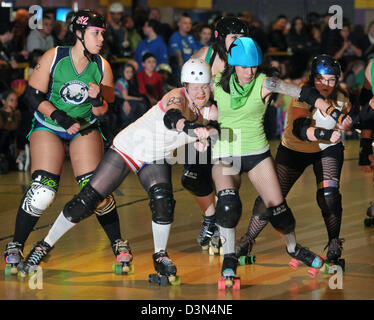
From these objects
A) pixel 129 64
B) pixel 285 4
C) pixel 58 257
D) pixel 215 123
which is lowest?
pixel 58 257

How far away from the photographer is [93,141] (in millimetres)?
5176

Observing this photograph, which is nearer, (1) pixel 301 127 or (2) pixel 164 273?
(2) pixel 164 273

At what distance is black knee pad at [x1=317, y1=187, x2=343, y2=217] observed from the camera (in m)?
5.11

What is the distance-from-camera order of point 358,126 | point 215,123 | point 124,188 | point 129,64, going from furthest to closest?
point 129,64 → point 124,188 → point 358,126 → point 215,123

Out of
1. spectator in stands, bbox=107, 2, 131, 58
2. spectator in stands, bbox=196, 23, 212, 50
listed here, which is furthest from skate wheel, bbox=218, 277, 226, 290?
spectator in stands, bbox=107, 2, 131, 58

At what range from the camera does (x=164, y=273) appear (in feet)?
15.5

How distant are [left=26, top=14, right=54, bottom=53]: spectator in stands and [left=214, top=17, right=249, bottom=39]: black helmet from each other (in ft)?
16.2

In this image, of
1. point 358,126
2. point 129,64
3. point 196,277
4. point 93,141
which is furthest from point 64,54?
point 129,64

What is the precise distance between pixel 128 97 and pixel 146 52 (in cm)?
61

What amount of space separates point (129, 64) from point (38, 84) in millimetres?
5211

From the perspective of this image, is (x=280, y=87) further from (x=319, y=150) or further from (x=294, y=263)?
(x=294, y=263)

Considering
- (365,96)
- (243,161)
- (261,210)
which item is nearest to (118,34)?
(365,96)

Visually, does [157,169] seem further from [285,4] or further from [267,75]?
[285,4]

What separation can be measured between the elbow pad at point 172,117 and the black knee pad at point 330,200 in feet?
3.65
